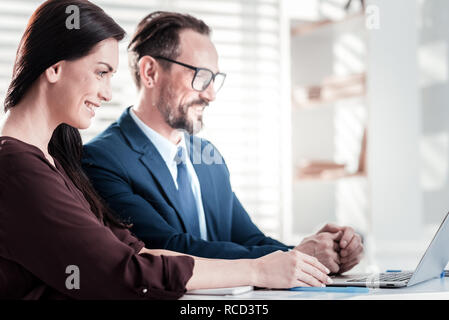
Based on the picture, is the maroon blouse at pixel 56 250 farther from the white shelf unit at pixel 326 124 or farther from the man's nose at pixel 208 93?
the white shelf unit at pixel 326 124

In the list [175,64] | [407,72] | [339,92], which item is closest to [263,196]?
[339,92]

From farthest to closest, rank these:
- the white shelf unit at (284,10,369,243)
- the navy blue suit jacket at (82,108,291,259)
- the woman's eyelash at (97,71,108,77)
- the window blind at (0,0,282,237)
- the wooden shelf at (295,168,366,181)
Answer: the white shelf unit at (284,10,369,243) < the wooden shelf at (295,168,366,181) < the window blind at (0,0,282,237) < the navy blue suit jacket at (82,108,291,259) < the woman's eyelash at (97,71,108,77)

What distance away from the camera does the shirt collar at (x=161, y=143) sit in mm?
1866

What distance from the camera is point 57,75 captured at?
1232 mm

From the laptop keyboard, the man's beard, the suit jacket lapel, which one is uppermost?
the man's beard

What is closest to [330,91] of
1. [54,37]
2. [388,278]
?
[388,278]

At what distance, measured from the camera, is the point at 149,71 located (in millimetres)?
2029

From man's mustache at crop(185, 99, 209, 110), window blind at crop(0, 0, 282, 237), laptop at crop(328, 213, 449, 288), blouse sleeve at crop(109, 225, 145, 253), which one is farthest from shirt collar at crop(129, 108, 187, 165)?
window blind at crop(0, 0, 282, 237)

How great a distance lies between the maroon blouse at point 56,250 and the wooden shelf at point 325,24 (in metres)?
2.48

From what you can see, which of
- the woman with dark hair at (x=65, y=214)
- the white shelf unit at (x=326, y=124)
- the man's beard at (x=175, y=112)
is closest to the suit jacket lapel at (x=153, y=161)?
the man's beard at (x=175, y=112)

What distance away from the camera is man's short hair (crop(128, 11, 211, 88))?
2.02 m

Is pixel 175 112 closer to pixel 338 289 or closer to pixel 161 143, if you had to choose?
pixel 161 143

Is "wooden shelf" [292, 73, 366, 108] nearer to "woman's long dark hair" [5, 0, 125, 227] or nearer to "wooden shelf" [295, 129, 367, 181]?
"wooden shelf" [295, 129, 367, 181]

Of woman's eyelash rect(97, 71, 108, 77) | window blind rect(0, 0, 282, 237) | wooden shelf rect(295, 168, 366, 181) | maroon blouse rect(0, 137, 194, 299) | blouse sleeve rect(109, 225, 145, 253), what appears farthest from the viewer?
wooden shelf rect(295, 168, 366, 181)
